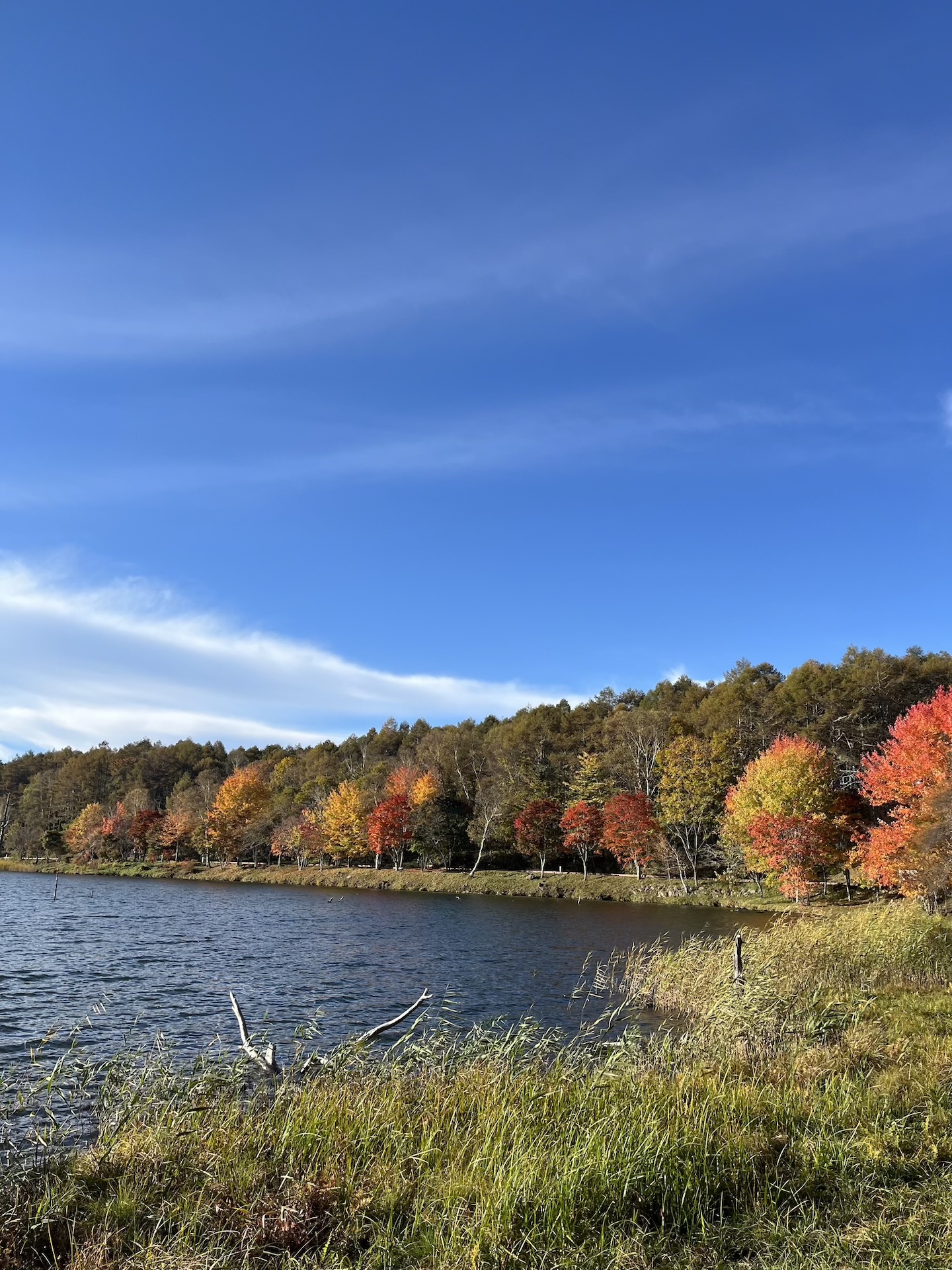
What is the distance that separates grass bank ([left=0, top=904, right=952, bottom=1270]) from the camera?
6.18 meters

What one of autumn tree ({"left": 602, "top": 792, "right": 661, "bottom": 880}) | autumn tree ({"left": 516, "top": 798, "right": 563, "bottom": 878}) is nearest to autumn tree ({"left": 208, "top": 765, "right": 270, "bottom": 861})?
autumn tree ({"left": 516, "top": 798, "right": 563, "bottom": 878})

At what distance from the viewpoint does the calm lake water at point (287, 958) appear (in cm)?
1977

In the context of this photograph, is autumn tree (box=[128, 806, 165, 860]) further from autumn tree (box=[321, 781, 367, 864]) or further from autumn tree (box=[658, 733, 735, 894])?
autumn tree (box=[658, 733, 735, 894])

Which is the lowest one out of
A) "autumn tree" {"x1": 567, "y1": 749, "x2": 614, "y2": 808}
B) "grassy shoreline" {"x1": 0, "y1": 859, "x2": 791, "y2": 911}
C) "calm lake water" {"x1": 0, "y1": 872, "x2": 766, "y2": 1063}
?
"grassy shoreline" {"x1": 0, "y1": 859, "x2": 791, "y2": 911}

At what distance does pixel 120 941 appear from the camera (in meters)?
34.7

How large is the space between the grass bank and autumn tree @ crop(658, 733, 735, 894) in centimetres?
5928

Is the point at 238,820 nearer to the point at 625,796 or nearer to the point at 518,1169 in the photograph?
the point at 625,796

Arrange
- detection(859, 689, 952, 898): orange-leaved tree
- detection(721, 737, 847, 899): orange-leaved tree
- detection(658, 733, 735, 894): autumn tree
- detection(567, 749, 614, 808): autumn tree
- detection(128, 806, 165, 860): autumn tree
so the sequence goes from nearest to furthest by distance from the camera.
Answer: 1. detection(859, 689, 952, 898): orange-leaved tree
2. detection(721, 737, 847, 899): orange-leaved tree
3. detection(658, 733, 735, 894): autumn tree
4. detection(567, 749, 614, 808): autumn tree
5. detection(128, 806, 165, 860): autumn tree

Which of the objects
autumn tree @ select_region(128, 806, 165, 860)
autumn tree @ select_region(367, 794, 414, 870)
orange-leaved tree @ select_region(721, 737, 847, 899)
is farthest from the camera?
autumn tree @ select_region(128, 806, 165, 860)

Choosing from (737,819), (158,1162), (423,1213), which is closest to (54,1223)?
(158,1162)

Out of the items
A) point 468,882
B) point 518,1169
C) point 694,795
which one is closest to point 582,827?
point 694,795

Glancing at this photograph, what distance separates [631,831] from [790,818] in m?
18.0

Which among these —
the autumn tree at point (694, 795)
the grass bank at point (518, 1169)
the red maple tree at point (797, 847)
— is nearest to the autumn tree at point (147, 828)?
the autumn tree at point (694, 795)

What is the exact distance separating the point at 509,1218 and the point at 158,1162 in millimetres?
3622
